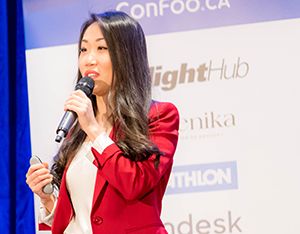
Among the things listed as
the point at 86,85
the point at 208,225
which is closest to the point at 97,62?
the point at 86,85

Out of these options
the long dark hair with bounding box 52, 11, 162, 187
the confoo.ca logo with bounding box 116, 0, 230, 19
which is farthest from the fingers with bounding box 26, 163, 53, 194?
the confoo.ca logo with bounding box 116, 0, 230, 19

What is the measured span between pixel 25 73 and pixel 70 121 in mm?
1569

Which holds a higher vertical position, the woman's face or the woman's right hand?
the woman's face

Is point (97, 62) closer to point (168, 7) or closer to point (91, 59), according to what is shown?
point (91, 59)

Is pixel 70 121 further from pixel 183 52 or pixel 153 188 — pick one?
pixel 183 52

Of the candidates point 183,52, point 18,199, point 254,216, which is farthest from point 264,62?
point 18,199

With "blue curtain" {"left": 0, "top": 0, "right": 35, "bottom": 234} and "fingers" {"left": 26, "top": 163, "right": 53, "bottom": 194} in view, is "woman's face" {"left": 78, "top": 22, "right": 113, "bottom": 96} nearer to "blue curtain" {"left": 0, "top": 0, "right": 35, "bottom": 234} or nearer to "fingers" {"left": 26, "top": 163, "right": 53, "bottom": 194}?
"fingers" {"left": 26, "top": 163, "right": 53, "bottom": 194}

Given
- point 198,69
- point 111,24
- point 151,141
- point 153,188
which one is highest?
point 198,69

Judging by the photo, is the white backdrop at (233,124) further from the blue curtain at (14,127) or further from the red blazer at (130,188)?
the red blazer at (130,188)

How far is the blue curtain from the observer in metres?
3.14

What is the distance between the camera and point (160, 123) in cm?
180

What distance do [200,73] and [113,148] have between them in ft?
4.15

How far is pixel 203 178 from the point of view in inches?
112

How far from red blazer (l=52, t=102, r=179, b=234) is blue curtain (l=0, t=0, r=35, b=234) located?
4.46ft
